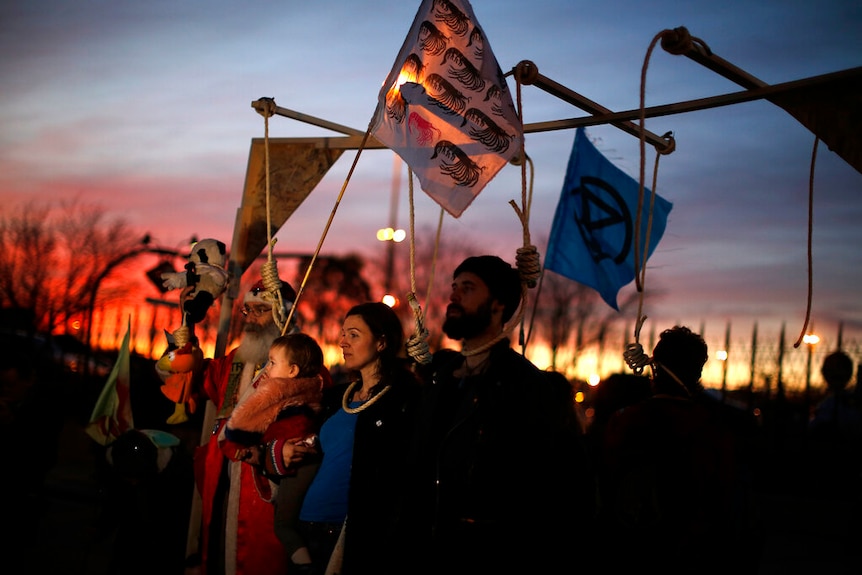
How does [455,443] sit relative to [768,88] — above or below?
below

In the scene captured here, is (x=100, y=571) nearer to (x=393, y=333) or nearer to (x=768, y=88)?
(x=393, y=333)

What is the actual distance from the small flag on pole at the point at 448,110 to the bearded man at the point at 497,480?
77 cm

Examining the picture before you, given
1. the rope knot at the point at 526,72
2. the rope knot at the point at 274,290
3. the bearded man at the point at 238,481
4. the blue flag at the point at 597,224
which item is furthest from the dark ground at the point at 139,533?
the rope knot at the point at 526,72

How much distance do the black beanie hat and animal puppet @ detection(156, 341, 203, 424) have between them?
7.46ft

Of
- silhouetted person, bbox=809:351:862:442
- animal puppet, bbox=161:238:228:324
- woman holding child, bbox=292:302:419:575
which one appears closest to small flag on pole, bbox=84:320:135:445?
animal puppet, bbox=161:238:228:324

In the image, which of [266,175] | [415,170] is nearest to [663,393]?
[415,170]

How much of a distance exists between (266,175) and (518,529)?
2952 millimetres

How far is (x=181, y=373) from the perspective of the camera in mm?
5527

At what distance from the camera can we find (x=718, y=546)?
410 centimetres

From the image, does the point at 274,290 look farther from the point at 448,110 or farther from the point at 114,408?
the point at 114,408

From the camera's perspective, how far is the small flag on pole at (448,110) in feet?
13.3

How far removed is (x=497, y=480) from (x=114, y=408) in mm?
3838

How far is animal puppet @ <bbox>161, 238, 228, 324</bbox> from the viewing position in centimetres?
566

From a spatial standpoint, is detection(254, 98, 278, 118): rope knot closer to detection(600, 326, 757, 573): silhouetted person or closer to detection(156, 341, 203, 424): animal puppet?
detection(156, 341, 203, 424): animal puppet
